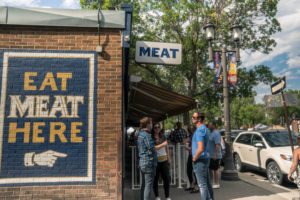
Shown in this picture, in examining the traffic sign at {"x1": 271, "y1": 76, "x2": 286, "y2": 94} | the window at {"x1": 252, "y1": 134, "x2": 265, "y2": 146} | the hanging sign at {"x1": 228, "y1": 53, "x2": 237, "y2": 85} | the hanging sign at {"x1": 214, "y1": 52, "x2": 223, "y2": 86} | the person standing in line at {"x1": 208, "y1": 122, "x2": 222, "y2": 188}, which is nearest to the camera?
the person standing in line at {"x1": 208, "y1": 122, "x2": 222, "y2": 188}

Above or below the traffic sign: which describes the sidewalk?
below

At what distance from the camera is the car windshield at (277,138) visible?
26.1 ft

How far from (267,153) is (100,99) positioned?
5793 millimetres

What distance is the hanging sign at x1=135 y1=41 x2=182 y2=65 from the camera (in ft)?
18.7

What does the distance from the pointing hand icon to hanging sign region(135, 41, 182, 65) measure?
107 inches

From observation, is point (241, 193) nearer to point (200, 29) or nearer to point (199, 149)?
point (199, 149)

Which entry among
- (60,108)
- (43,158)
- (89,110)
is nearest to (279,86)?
(89,110)

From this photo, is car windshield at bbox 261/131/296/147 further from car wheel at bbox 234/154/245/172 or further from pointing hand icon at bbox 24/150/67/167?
pointing hand icon at bbox 24/150/67/167

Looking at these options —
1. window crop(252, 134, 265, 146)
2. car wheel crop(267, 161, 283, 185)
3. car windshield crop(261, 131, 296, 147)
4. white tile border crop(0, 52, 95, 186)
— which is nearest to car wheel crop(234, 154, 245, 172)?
window crop(252, 134, 265, 146)

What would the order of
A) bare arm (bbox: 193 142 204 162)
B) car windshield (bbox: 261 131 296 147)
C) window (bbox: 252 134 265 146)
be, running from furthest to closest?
1. window (bbox: 252 134 265 146)
2. car windshield (bbox: 261 131 296 147)
3. bare arm (bbox: 193 142 204 162)

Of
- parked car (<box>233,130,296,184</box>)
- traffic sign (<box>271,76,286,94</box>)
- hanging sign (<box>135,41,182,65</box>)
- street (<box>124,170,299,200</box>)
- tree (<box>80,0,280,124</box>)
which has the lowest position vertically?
street (<box>124,170,299,200</box>)

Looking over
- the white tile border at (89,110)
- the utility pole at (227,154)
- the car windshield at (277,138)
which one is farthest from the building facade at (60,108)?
the car windshield at (277,138)

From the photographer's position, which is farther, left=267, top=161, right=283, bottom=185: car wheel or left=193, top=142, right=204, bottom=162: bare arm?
left=267, top=161, right=283, bottom=185: car wheel

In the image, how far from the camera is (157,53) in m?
5.75
